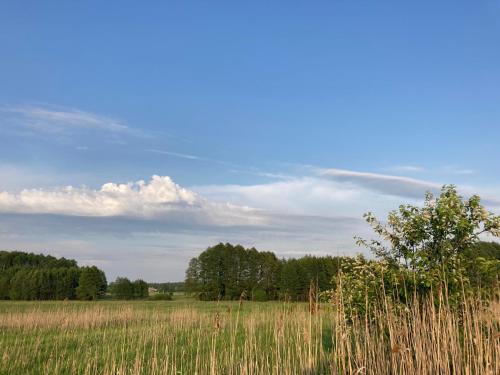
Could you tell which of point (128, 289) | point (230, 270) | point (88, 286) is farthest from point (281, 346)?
point (128, 289)

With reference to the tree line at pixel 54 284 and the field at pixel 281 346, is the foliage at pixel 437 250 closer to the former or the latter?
the field at pixel 281 346

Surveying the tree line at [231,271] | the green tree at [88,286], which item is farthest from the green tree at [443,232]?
the green tree at [88,286]

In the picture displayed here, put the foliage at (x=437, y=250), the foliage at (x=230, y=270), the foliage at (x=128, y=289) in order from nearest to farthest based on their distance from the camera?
the foliage at (x=437, y=250) < the foliage at (x=230, y=270) < the foliage at (x=128, y=289)

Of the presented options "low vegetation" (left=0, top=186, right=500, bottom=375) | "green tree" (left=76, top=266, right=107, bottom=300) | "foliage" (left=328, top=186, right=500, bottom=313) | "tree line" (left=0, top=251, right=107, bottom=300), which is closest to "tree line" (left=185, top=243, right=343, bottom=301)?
"green tree" (left=76, top=266, right=107, bottom=300)

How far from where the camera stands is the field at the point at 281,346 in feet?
13.9

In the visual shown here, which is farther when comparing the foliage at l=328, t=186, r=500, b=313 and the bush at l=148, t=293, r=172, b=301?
the bush at l=148, t=293, r=172, b=301

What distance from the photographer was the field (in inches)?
167

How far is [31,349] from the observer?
39.8 ft

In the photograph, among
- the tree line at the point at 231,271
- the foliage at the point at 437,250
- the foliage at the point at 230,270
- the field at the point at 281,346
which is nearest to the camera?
the field at the point at 281,346

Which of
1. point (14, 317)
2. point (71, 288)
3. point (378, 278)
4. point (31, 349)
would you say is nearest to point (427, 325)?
point (378, 278)

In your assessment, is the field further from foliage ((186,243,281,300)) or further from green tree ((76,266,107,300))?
green tree ((76,266,107,300))

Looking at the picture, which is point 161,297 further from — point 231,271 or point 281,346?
point 281,346

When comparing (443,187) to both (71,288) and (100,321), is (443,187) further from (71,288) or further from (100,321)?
(71,288)

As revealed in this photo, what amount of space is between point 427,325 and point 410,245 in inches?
155
